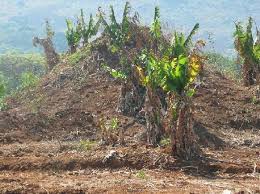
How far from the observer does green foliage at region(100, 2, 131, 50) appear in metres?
27.3

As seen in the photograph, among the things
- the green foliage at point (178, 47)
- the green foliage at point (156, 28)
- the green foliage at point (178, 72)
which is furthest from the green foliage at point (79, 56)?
the green foliage at point (178, 72)

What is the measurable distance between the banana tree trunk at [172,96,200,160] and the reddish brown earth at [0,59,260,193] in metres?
0.33

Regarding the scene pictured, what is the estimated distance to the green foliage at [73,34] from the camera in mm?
34750

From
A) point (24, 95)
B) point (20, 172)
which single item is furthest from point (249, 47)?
point (20, 172)

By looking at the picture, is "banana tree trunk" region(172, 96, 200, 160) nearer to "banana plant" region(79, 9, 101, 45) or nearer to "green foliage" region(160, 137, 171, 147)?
"green foliage" region(160, 137, 171, 147)

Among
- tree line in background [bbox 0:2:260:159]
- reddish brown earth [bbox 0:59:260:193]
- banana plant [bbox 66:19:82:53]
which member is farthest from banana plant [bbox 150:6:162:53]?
banana plant [bbox 66:19:82:53]

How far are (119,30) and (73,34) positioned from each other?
8.17m

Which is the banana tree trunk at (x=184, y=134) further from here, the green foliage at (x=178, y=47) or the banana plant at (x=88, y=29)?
the banana plant at (x=88, y=29)

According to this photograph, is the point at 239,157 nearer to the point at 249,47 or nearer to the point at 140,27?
the point at 249,47

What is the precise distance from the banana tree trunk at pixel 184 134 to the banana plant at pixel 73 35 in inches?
842

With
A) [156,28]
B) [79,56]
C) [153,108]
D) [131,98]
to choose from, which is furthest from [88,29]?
[153,108]

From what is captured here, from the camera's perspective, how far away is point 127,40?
27.6 metres

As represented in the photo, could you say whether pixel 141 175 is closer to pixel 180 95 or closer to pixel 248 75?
pixel 180 95

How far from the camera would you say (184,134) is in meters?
14.1
